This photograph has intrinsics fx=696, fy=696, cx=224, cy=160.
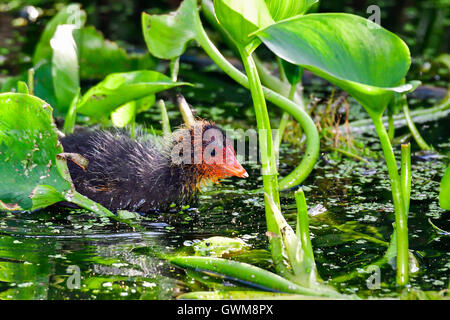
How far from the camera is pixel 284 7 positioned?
8.87 feet

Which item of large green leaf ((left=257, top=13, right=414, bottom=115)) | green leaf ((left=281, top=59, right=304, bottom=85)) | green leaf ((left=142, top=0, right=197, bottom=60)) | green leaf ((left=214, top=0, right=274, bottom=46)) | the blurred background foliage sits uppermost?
the blurred background foliage

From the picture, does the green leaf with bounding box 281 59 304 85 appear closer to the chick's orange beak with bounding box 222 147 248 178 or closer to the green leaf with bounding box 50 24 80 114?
the chick's orange beak with bounding box 222 147 248 178

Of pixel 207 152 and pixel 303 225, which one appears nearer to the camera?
pixel 303 225

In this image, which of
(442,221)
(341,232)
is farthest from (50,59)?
(442,221)

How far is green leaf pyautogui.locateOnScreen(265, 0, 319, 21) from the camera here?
268cm

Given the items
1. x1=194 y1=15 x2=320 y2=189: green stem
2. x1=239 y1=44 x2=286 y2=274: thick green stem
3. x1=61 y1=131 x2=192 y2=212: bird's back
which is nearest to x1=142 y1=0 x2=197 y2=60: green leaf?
x1=194 y1=15 x2=320 y2=189: green stem

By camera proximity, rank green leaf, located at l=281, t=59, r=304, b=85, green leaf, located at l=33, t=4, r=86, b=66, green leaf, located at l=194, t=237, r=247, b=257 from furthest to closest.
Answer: green leaf, located at l=33, t=4, r=86, b=66
green leaf, located at l=281, t=59, r=304, b=85
green leaf, located at l=194, t=237, r=247, b=257

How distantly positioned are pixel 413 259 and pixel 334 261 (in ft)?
1.03

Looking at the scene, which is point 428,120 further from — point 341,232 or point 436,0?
point 436,0

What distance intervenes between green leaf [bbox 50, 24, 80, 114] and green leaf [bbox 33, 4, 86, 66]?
229 millimetres

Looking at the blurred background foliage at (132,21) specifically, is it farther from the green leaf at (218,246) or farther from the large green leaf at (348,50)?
the large green leaf at (348,50)

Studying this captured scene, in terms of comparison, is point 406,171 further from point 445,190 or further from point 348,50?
point 348,50

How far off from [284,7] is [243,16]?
359 mm

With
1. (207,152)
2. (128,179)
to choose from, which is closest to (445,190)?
(207,152)
